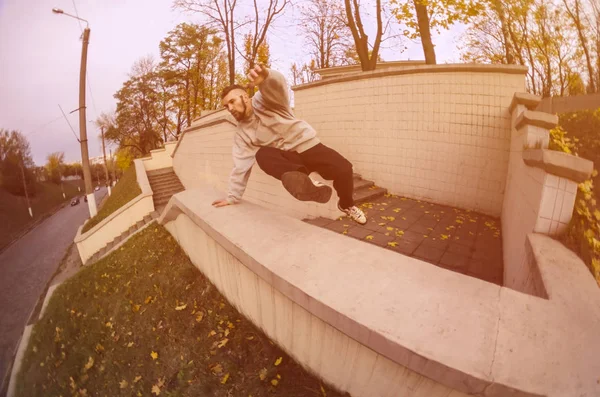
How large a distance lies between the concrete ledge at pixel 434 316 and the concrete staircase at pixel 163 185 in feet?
35.5

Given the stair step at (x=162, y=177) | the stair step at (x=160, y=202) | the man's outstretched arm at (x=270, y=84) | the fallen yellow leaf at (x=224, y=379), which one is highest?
the man's outstretched arm at (x=270, y=84)

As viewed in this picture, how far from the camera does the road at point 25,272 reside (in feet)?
25.6

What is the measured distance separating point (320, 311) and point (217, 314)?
83.7 inches

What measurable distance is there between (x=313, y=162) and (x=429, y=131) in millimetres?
3887

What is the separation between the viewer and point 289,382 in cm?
213

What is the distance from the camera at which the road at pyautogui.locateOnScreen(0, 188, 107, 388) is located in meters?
7.81

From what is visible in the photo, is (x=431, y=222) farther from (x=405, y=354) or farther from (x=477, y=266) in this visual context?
(x=405, y=354)

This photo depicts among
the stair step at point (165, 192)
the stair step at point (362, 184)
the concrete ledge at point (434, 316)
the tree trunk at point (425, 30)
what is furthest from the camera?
the stair step at point (165, 192)

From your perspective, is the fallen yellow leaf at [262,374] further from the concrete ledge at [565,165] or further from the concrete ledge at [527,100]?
the concrete ledge at [527,100]

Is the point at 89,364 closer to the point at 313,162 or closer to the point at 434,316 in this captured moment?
the point at 313,162

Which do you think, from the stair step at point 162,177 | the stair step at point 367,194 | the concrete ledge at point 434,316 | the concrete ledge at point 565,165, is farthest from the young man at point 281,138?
the stair step at point 162,177

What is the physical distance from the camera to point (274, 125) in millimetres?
2822

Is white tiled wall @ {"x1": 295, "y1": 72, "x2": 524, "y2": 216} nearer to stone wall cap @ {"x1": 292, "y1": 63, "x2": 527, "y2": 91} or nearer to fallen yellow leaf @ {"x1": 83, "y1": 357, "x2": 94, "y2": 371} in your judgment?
stone wall cap @ {"x1": 292, "y1": 63, "x2": 527, "y2": 91}

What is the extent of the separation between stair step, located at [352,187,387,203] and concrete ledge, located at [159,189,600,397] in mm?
3194
